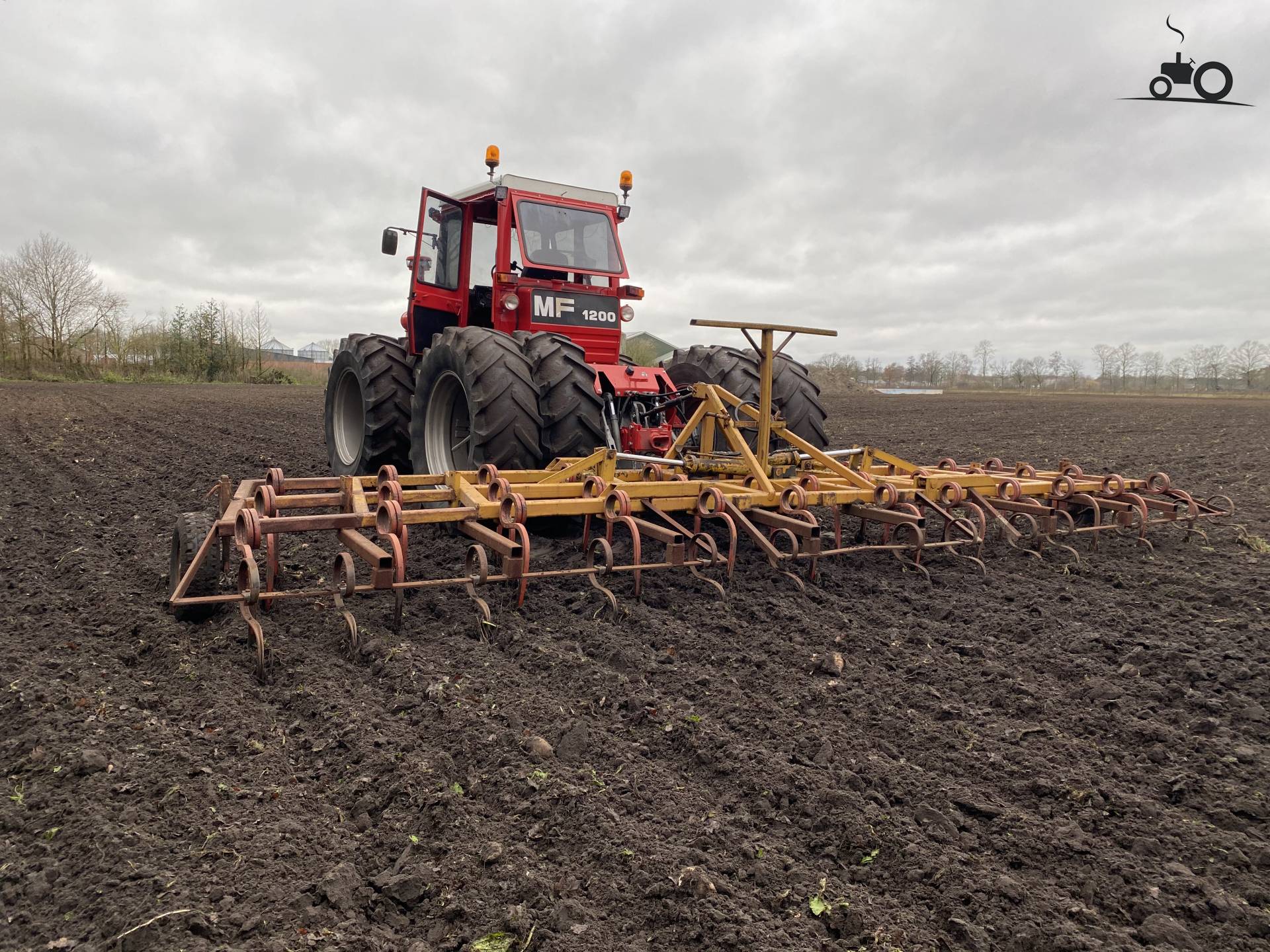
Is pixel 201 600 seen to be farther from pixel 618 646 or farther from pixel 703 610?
pixel 703 610

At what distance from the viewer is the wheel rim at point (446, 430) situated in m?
5.92

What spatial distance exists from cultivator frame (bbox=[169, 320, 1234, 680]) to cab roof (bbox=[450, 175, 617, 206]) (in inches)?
81.4

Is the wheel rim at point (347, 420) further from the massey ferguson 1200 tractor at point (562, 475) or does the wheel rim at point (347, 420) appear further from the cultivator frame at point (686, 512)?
the cultivator frame at point (686, 512)

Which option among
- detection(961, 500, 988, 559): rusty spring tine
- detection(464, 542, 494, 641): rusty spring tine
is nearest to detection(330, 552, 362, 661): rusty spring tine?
detection(464, 542, 494, 641): rusty spring tine

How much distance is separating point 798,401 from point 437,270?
325 centimetres

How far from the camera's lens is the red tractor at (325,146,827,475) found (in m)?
5.09

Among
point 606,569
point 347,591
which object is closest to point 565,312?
point 606,569

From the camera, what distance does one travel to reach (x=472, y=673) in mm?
3146

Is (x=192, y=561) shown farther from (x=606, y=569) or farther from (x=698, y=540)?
(x=698, y=540)

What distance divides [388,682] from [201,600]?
2.59 feet

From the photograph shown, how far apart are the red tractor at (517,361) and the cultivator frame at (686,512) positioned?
318mm

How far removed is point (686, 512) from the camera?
16.0ft

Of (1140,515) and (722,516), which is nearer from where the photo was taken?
(722,516)

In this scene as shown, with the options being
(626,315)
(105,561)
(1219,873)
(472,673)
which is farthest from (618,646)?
(626,315)
